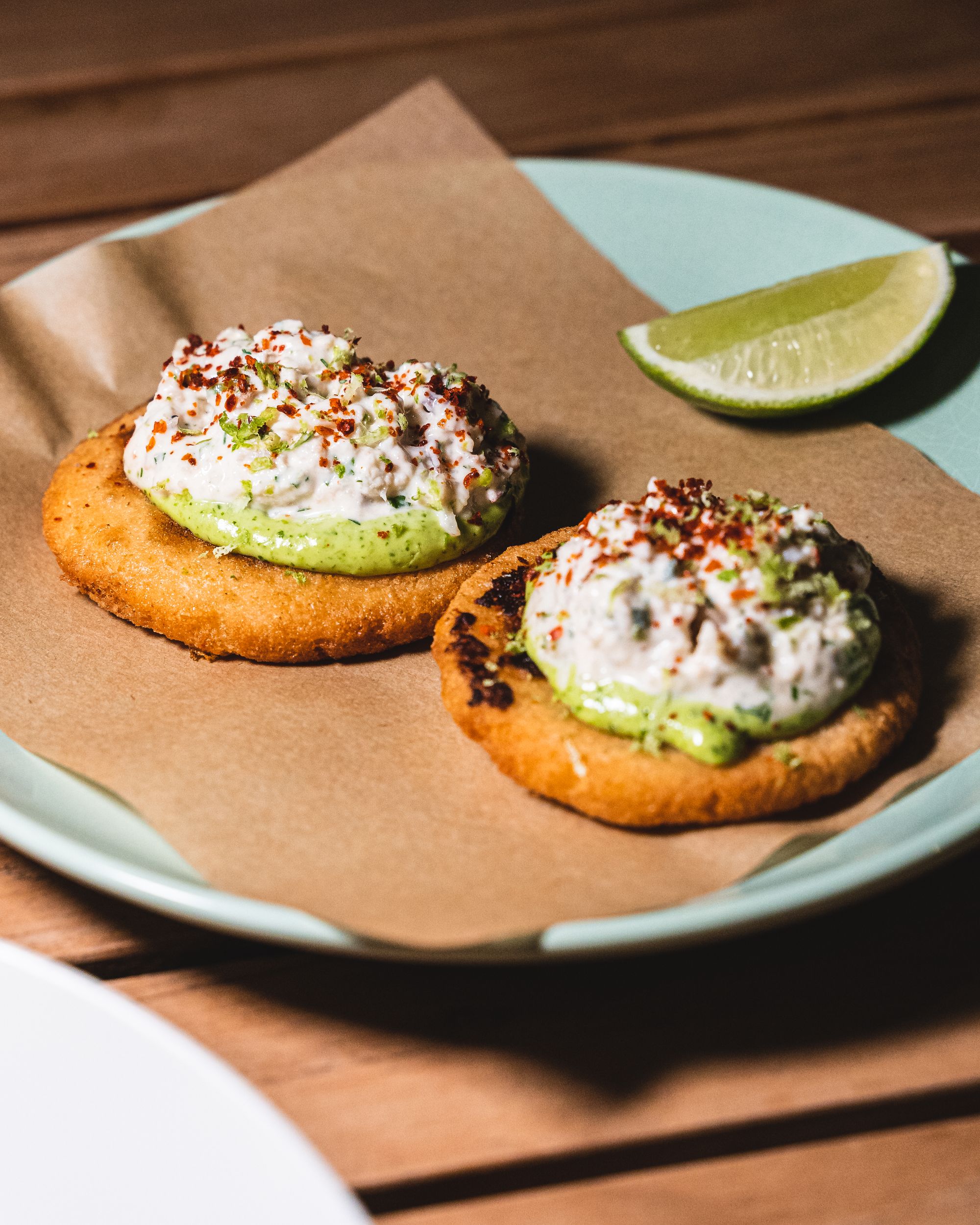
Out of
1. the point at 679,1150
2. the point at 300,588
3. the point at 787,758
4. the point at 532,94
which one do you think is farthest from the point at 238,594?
the point at 532,94

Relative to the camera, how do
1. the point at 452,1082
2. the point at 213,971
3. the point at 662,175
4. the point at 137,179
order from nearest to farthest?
the point at 452,1082
the point at 213,971
the point at 662,175
the point at 137,179

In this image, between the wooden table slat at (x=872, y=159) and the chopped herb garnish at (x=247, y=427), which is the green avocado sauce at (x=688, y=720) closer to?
the chopped herb garnish at (x=247, y=427)

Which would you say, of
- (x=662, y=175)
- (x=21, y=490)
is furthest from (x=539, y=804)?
(x=662, y=175)

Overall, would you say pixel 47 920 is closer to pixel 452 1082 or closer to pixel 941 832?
pixel 452 1082

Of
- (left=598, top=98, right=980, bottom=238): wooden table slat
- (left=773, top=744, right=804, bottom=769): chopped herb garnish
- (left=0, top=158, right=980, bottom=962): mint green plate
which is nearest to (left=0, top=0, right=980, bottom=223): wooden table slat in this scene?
(left=598, top=98, right=980, bottom=238): wooden table slat

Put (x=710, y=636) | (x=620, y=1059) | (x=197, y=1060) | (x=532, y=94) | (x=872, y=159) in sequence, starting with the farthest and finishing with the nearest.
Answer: (x=532, y=94) < (x=872, y=159) < (x=710, y=636) < (x=620, y=1059) < (x=197, y=1060)

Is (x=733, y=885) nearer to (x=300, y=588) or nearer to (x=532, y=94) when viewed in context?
(x=300, y=588)
